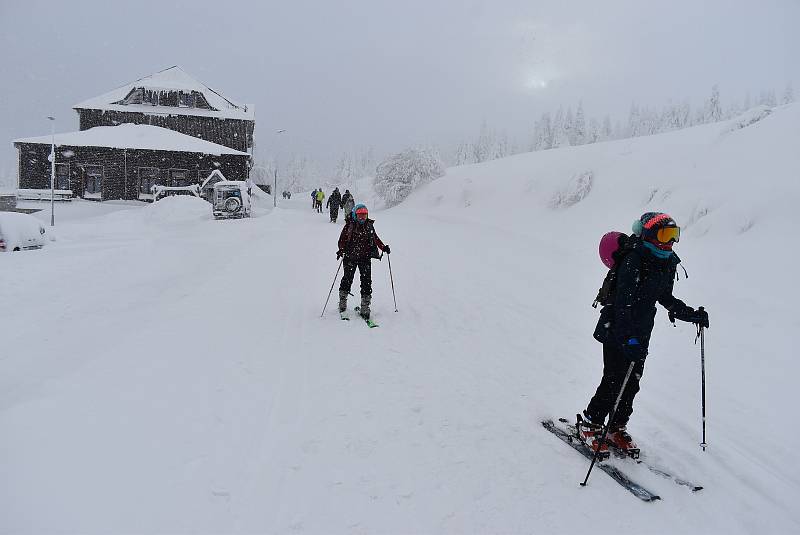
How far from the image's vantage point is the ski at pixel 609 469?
3359 millimetres

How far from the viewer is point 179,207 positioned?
2341cm

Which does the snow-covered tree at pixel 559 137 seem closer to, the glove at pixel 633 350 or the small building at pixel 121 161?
the small building at pixel 121 161

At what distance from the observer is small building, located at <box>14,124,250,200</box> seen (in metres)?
31.4

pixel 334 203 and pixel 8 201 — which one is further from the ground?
pixel 334 203

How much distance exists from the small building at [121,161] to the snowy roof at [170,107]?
411cm

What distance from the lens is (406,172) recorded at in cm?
4088

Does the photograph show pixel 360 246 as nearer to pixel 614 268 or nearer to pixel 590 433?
pixel 614 268

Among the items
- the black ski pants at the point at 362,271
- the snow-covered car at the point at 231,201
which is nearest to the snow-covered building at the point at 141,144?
the snow-covered car at the point at 231,201

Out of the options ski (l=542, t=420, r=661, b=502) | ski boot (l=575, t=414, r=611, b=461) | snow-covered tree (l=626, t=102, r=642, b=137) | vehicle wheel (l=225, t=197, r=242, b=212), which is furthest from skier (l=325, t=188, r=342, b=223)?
snow-covered tree (l=626, t=102, r=642, b=137)

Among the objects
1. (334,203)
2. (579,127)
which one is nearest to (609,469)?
(334,203)

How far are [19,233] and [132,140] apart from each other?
21.4 m

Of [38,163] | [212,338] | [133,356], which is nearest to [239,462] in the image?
[133,356]

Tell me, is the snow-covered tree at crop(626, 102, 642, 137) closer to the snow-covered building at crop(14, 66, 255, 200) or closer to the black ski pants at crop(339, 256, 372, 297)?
the snow-covered building at crop(14, 66, 255, 200)

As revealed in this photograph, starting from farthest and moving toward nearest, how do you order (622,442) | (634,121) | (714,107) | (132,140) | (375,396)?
1. (634,121)
2. (714,107)
3. (132,140)
4. (375,396)
5. (622,442)
